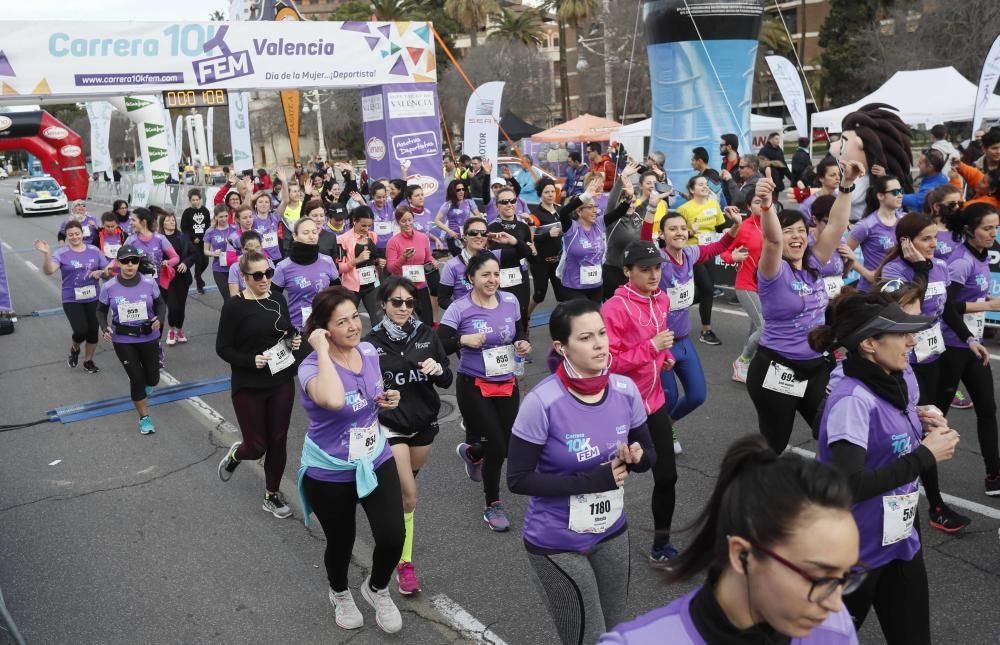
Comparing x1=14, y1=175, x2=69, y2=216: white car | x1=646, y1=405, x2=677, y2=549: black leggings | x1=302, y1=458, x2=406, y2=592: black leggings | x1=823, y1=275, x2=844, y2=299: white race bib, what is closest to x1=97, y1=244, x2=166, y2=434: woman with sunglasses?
x1=302, y1=458, x2=406, y2=592: black leggings

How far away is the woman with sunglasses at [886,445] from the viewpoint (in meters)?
2.99

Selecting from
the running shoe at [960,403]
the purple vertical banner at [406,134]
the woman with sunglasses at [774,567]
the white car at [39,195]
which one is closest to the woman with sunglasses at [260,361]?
the woman with sunglasses at [774,567]

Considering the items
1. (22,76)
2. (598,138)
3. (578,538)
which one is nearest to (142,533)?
(578,538)

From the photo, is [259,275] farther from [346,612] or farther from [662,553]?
[662,553]

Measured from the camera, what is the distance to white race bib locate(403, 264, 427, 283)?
909 cm

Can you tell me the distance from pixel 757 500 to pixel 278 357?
442cm

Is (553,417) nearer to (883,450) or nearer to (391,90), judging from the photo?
(883,450)

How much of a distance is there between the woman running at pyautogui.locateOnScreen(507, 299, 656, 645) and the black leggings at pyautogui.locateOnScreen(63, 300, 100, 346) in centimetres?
833

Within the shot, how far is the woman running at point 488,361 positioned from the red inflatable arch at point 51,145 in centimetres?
3404

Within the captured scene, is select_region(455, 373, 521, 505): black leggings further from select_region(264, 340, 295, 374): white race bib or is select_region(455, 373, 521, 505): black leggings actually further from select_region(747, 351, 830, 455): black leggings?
select_region(747, 351, 830, 455): black leggings

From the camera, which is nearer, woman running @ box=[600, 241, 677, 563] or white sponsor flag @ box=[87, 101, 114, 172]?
woman running @ box=[600, 241, 677, 563]

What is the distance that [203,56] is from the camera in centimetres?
1352

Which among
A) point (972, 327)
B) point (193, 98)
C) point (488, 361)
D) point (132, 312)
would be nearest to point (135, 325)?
point (132, 312)

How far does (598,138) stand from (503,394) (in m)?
26.3
